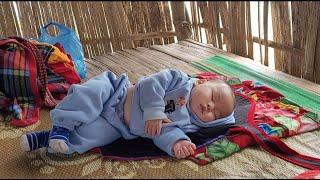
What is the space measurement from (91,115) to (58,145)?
0.13 metres

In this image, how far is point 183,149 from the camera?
1.00m

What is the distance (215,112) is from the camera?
3.65 feet

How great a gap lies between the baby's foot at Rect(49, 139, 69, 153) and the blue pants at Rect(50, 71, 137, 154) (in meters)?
0.03

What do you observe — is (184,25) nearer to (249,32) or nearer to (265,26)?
(249,32)

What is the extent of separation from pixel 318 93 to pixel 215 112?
56 centimetres

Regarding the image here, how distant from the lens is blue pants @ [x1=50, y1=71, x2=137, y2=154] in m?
1.05

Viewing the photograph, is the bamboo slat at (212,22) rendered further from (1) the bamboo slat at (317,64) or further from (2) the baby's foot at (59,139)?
(2) the baby's foot at (59,139)

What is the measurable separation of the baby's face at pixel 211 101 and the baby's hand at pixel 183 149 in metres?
0.12

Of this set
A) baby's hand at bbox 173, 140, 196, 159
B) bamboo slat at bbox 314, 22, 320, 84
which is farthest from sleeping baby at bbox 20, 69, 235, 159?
bamboo slat at bbox 314, 22, 320, 84

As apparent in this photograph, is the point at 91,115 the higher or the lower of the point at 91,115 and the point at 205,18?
the lower

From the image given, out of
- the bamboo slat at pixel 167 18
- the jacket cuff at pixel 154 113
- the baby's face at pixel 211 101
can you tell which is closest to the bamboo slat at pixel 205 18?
the bamboo slat at pixel 167 18

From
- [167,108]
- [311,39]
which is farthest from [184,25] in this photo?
[167,108]

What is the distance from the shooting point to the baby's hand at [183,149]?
1.00 meters

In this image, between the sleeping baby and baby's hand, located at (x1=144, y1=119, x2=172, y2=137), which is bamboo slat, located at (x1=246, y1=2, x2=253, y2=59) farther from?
baby's hand, located at (x1=144, y1=119, x2=172, y2=137)
